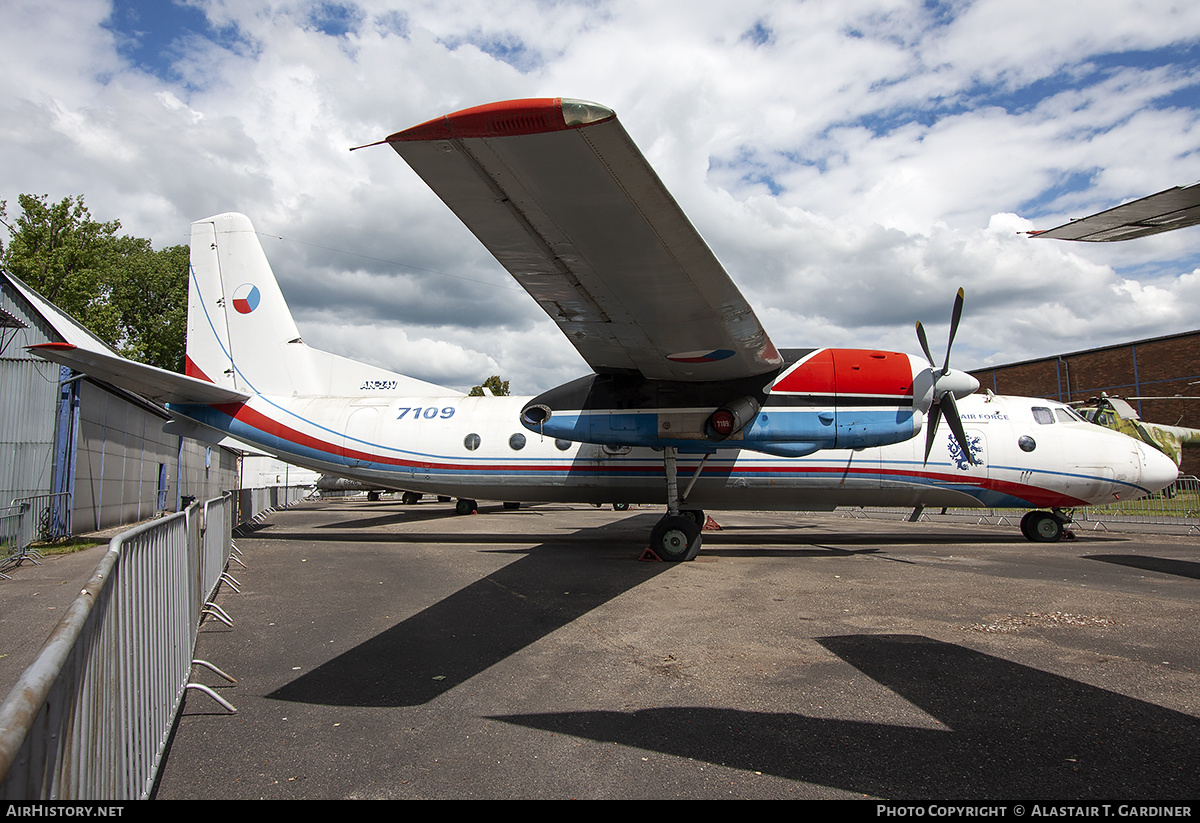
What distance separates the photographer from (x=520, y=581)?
923 cm

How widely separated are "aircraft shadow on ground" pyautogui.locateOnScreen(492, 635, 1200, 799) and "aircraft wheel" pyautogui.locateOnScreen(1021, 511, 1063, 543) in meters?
11.5

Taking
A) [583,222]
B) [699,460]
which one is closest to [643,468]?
[699,460]

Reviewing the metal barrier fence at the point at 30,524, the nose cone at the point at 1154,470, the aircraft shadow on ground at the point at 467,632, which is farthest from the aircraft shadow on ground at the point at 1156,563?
the metal barrier fence at the point at 30,524

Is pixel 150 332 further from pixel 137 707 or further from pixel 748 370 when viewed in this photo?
pixel 137 707

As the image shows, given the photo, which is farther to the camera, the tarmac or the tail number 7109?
the tail number 7109

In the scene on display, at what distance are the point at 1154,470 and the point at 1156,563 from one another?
13.7 feet

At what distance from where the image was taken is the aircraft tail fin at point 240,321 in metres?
14.8

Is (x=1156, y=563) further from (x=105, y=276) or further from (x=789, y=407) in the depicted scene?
(x=105, y=276)

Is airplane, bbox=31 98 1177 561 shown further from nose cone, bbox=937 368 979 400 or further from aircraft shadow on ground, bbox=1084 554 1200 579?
aircraft shadow on ground, bbox=1084 554 1200 579

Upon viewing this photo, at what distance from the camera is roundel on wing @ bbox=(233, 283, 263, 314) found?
15.0m

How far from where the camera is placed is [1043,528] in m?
14.4

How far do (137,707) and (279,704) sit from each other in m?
1.51

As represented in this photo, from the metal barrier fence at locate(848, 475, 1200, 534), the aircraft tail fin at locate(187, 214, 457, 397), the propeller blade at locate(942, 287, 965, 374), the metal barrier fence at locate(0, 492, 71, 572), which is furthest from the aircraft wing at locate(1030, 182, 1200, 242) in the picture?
the metal barrier fence at locate(0, 492, 71, 572)

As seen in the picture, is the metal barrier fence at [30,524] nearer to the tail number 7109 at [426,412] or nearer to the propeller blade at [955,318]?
the tail number 7109 at [426,412]
